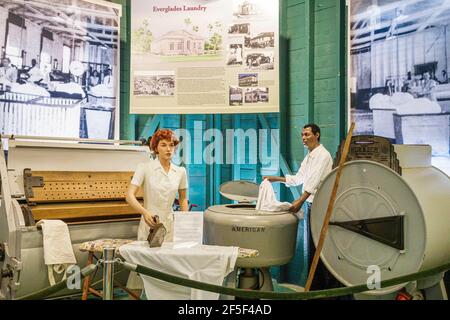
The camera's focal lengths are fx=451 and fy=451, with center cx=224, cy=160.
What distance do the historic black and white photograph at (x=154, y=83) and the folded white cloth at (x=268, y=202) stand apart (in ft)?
6.15

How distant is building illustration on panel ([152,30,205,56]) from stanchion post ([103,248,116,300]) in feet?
10.4

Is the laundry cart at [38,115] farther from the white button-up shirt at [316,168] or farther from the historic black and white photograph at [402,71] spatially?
the historic black and white photograph at [402,71]

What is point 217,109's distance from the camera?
5.05m

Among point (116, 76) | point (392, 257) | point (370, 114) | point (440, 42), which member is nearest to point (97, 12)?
point (116, 76)

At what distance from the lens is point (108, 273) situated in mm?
2482

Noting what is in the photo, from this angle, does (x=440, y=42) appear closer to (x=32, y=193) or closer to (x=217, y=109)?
(x=217, y=109)

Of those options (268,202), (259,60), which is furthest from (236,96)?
(268,202)

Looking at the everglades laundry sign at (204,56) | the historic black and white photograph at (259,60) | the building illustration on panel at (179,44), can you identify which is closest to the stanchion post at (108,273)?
the everglades laundry sign at (204,56)

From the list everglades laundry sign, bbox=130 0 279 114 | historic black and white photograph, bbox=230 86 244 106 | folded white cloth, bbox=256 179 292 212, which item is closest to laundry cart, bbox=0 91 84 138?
everglades laundry sign, bbox=130 0 279 114

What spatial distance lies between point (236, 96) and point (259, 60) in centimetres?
47

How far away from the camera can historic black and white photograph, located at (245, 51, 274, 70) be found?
4930 millimetres

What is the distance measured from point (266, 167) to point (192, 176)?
98 centimetres

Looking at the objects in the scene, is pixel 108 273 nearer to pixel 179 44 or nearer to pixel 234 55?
pixel 234 55

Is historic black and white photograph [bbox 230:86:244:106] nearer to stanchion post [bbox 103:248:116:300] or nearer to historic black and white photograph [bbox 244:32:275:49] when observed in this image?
historic black and white photograph [bbox 244:32:275:49]
